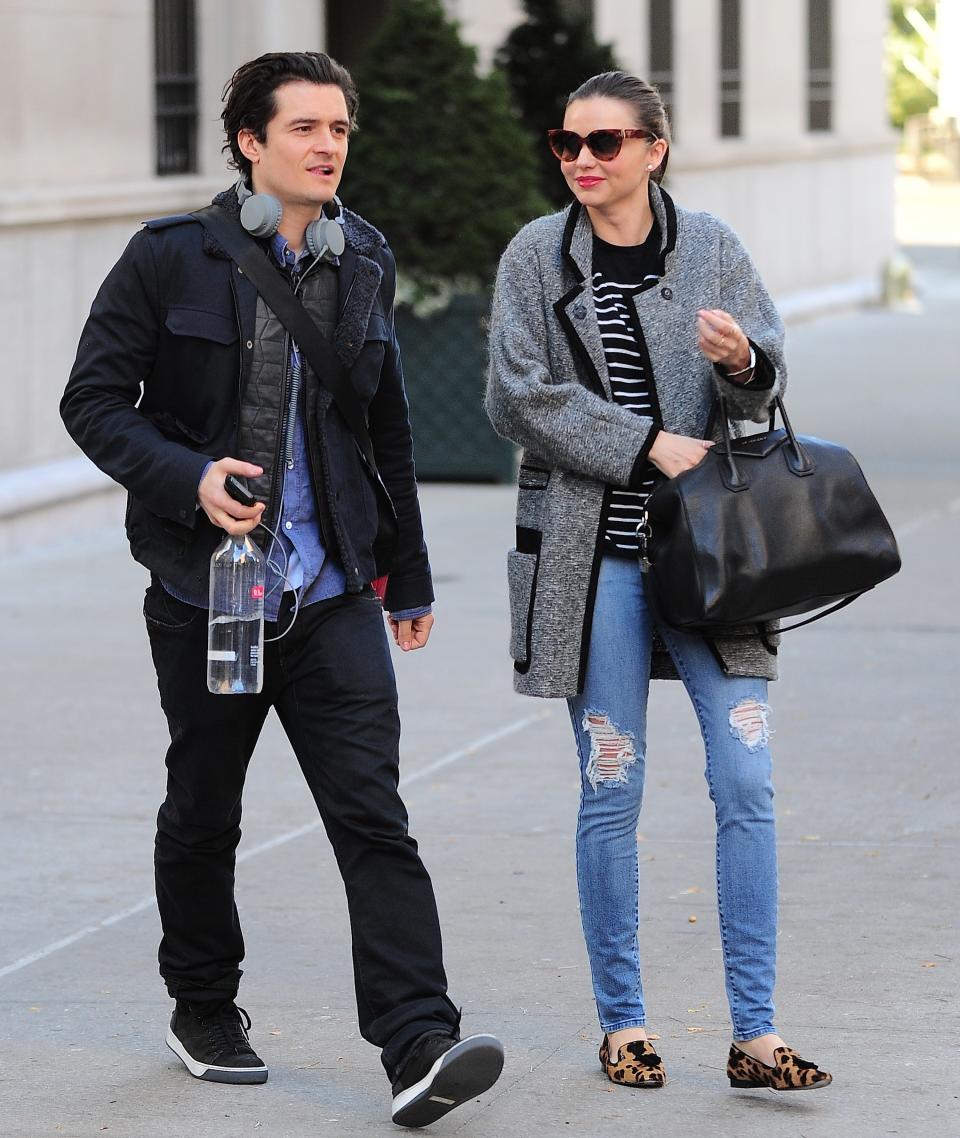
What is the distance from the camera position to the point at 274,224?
4.35m

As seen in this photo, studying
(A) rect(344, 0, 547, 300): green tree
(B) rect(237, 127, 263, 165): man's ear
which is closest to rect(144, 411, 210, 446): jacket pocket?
(B) rect(237, 127, 263, 165): man's ear

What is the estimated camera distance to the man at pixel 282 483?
4289 mm

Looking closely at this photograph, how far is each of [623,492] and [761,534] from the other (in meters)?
0.30

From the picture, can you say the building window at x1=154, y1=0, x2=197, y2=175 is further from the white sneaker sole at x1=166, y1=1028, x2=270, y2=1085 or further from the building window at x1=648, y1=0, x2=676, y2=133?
the building window at x1=648, y1=0, x2=676, y2=133

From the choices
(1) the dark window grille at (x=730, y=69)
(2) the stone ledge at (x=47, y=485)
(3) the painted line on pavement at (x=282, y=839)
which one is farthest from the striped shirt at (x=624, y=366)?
(1) the dark window grille at (x=730, y=69)

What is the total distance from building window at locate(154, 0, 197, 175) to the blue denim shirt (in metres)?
9.20

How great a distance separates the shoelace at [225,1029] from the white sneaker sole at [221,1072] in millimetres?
Answer: 40

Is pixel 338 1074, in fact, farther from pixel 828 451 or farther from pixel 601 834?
pixel 828 451

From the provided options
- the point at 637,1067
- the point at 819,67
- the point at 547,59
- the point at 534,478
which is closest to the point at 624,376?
the point at 534,478

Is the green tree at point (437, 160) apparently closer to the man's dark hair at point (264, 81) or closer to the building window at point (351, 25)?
the building window at point (351, 25)

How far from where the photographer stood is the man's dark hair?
436 centimetres

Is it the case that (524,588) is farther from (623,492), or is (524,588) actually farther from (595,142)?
(595,142)

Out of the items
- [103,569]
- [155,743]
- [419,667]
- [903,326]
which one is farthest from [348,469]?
[903,326]

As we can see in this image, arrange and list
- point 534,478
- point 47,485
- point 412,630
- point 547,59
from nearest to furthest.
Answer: point 534,478 → point 412,630 → point 47,485 → point 547,59
